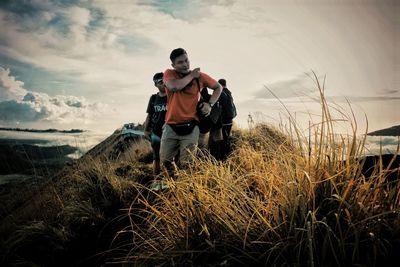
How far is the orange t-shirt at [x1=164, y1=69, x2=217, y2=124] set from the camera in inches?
150

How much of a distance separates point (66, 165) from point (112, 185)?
3084 millimetres

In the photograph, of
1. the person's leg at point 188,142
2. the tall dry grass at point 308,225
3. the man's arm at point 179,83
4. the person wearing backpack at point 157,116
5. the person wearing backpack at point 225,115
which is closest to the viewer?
the tall dry grass at point 308,225

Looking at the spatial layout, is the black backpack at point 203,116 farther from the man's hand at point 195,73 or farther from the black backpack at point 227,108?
the black backpack at point 227,108

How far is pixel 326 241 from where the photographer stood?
1.54 metres

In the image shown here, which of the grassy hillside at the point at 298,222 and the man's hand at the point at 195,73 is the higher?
the man's hand at the point at 195,73

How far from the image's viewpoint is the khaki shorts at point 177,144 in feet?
12.9

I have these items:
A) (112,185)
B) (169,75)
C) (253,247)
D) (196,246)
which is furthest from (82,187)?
(253,247)

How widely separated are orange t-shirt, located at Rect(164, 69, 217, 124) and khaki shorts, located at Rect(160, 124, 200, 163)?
179 mm

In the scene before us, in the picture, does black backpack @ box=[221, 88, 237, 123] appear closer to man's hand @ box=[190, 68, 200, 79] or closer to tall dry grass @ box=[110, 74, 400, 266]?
man's hand @ box=[190, 68, 200, 79]

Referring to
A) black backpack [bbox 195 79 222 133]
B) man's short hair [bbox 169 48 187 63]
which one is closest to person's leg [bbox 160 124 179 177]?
black backpack [bbox 195 79 222 133]

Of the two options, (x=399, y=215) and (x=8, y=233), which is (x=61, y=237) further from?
(x=399, y=215)

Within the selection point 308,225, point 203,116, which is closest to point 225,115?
point 203,116

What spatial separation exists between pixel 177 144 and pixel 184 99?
0.65 meters

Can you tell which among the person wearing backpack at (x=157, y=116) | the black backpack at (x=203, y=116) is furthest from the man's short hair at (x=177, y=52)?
the person wearing backpack at (x=157, y=116)
